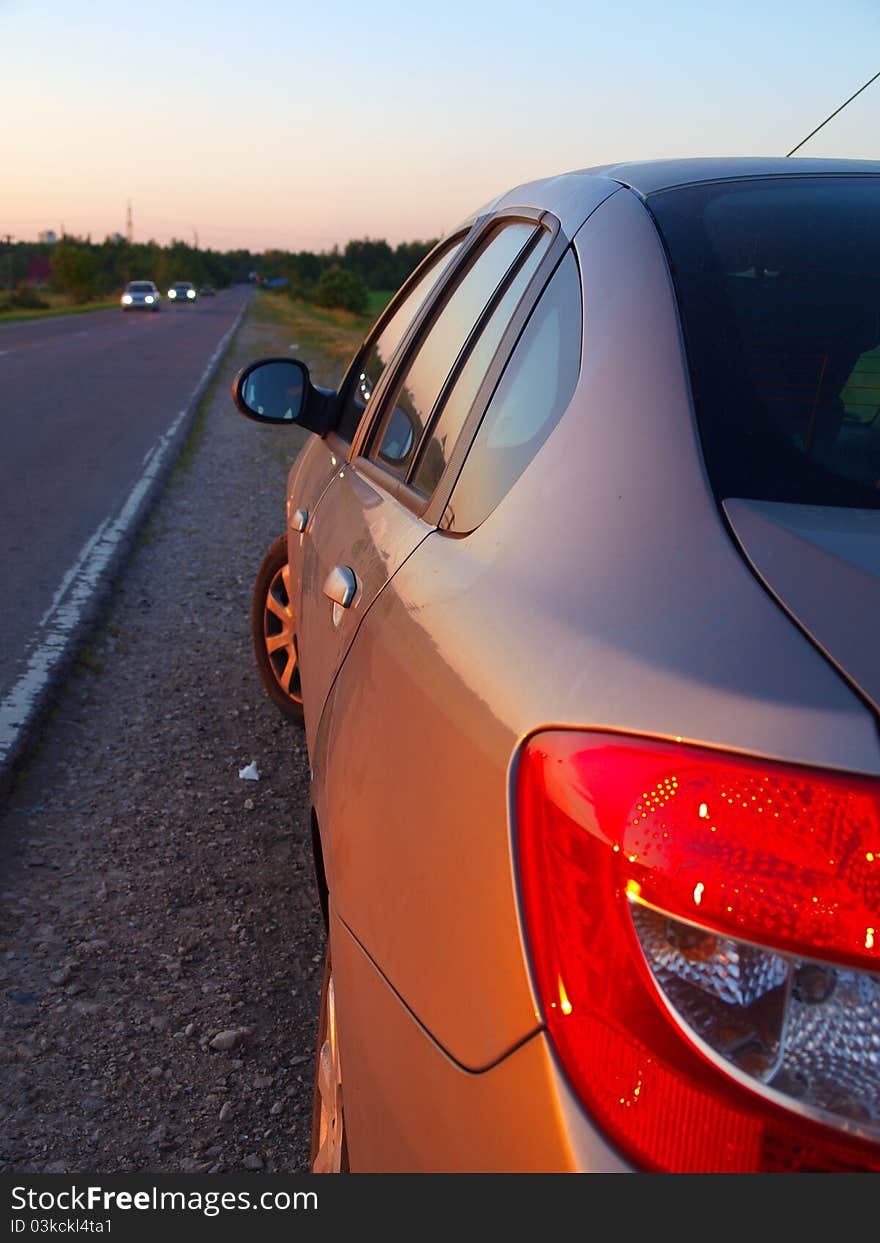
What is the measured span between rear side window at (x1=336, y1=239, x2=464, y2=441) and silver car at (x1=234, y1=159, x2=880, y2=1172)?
934 mm

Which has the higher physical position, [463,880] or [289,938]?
[463,880]

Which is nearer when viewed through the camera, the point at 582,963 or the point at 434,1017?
the point at 582,963

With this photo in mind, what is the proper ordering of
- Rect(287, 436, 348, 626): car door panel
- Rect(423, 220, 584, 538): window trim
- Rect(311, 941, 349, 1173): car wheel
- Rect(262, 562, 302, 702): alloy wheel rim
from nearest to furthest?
1. Rect(311, 941, 349, 1173): car wheel
2. Rect(423, 220, 584, 538): window trim
3. Rect(287, 436, 348, 626): car door panel
4. Rect(262, 562, 302, 702): alloy wheel rim

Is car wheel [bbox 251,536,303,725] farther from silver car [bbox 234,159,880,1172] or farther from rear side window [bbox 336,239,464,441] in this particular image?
silver car [bbox 234,159,880,1172]

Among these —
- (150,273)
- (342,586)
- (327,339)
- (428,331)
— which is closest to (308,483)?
(428,331)

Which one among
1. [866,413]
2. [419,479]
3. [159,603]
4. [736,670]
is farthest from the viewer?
[159,603]

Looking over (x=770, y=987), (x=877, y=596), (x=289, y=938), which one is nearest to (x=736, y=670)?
(x=877, y=596)

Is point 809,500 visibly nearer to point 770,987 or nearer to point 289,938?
point 770,987

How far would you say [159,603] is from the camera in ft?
22.7

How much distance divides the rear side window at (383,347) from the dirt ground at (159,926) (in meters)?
1.40

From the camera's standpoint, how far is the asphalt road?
18.9ft

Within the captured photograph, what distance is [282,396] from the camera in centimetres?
370

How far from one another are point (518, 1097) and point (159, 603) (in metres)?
5.97

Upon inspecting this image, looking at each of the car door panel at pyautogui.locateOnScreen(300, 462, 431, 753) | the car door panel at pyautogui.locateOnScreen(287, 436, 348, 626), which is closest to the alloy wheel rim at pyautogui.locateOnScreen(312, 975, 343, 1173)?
the car door panel at pyautogui.locateOnScreen(300, 462, 431, 753)
